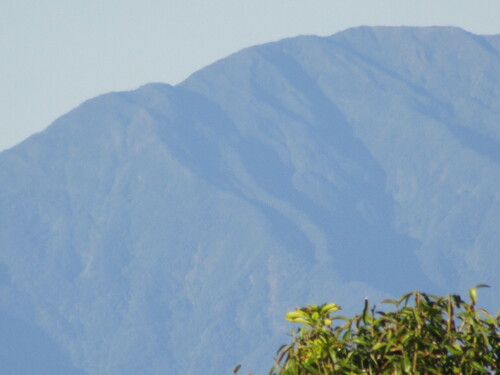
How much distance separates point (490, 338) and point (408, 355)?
1.12ft

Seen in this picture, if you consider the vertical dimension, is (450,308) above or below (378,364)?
above

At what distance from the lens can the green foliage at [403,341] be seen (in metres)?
3.48

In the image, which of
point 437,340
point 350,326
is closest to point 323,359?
point 350,326

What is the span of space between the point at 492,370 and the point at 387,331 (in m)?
0.37

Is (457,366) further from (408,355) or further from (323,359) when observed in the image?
(323,359)

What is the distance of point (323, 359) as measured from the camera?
360 centimetres

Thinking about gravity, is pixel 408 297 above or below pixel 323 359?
above

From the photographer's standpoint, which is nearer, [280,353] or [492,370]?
[492,370]

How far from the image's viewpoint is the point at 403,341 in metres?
3.49

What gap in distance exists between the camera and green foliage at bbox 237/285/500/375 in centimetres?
348

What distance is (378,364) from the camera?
355 cm

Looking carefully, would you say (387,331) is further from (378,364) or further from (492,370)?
Result: (492,370)

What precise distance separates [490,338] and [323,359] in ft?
1.87

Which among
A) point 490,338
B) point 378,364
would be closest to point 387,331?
point 378,364
